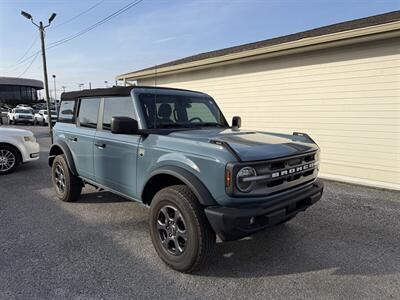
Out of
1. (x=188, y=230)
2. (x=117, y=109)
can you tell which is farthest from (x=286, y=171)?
(x=117, y=109)

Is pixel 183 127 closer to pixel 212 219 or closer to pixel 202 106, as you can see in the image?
pixel 202 106

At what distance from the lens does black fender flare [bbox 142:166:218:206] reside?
276 cm

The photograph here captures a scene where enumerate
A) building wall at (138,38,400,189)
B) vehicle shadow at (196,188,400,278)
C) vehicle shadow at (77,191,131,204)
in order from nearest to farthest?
vehicle shadow at (196,188,400,278), vehicle shadow at (77,191,131,204), building wall at (138,38,400,189)

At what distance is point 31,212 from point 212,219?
343 cm

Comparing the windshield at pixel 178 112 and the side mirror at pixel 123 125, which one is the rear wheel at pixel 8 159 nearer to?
the windshield at pixel 178 112

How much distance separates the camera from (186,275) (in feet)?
9.88

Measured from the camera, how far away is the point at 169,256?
3127 millimetres

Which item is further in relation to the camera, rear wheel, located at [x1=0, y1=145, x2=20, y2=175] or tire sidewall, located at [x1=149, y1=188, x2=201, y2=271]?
rear wheel, located at [x1=0, y1=145, x2=20, y2=175]

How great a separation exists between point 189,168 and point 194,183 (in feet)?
0.58

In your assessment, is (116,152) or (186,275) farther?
(116,152)

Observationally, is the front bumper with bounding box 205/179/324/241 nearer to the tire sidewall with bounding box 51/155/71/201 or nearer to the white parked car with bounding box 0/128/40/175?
the tire sidewall with bounding box 51/155/71/201

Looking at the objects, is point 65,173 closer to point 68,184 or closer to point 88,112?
point 68,184

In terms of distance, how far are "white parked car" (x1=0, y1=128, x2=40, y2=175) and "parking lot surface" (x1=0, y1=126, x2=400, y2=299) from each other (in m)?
2.82

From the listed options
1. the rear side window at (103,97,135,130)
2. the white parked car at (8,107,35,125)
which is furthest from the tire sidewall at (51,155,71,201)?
the white parked car at (8,107,35,125)
